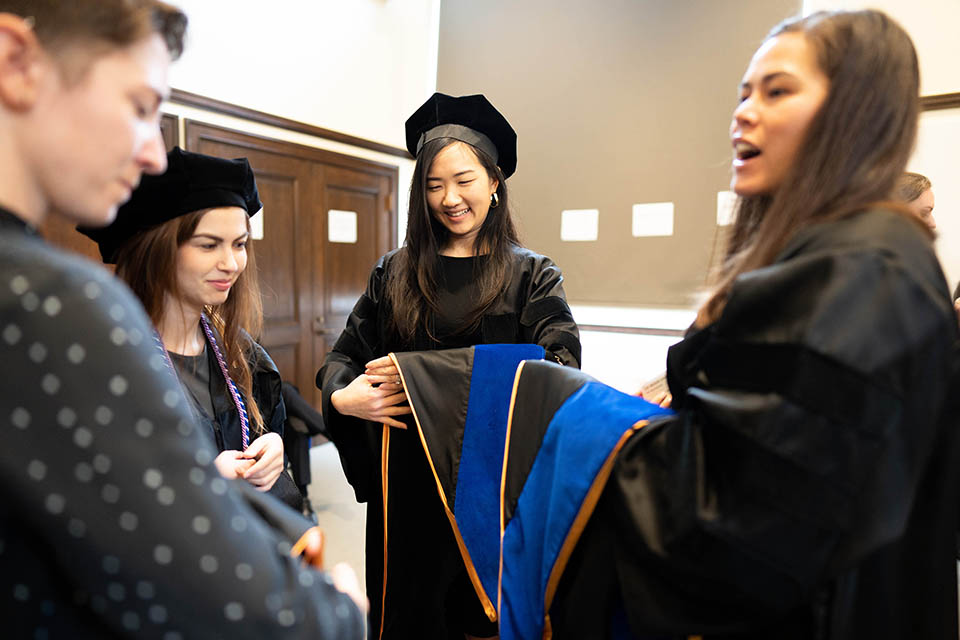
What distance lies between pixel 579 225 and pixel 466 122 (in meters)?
2.82

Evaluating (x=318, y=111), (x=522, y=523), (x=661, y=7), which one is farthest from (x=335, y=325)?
(x=522, y=523)

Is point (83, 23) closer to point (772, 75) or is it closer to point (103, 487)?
point (103, 487)

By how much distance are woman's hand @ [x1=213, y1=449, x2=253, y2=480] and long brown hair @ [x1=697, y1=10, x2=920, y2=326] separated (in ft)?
3.93

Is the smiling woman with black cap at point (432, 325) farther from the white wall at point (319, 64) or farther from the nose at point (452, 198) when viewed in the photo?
the white wall at point (319, 64)

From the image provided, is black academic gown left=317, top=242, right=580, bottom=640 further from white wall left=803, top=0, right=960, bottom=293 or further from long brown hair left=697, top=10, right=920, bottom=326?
white wall left=803, top=0, right=960, bottom=293

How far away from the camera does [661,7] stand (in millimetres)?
4066

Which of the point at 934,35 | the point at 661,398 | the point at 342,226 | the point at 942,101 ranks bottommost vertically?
the point at 661,398

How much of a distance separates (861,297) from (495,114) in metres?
1.35

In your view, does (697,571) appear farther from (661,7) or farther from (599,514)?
(661,7)

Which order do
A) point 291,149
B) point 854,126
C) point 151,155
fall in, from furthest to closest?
point 291,149, point 854,126, point 151,155

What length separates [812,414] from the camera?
74 centimetres

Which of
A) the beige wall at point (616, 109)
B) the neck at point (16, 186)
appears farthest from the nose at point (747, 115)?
the beige wall at point (616, 109)

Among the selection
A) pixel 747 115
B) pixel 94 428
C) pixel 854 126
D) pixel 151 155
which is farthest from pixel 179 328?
pixel 854 126

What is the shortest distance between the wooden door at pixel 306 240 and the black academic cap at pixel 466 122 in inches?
91.2
